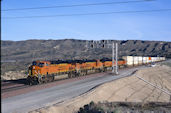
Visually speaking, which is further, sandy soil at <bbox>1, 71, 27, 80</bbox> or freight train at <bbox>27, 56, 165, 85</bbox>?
sandy soil at <bbox>1, 71, 27, 80</bbox>

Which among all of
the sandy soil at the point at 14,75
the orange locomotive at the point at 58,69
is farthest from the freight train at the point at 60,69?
the sandy soil at the point at 14,75

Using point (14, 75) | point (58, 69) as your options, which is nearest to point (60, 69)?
point (58, 69)

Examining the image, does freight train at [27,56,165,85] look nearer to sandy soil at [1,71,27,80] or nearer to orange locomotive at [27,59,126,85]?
orange locomotive at [27,59,126,85]

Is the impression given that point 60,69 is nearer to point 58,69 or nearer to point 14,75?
point 58,69

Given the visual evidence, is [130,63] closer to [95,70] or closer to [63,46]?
[95,70]

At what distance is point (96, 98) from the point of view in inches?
888

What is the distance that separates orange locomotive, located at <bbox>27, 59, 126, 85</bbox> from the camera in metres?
29.1

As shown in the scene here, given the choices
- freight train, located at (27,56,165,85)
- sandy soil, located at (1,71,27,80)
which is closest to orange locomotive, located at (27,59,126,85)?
freight train, located at (27,56,165,85)

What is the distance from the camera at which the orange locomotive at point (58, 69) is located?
29094mm

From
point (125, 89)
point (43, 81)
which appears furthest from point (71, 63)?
point (125, 89)

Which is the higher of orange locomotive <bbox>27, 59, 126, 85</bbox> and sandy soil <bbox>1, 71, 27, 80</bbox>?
orange locomotive <bbox>27, 59, 126, 85</bbox>

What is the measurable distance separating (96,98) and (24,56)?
295ft

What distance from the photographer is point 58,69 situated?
33344 millimetres

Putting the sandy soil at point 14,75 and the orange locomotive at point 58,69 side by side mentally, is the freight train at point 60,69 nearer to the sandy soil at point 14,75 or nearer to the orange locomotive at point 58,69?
the orange locomotive at point 58,69
